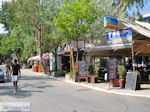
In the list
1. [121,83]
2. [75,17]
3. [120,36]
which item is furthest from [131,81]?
[75,17]

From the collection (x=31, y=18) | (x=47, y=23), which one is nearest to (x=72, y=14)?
(x=47, y=23)

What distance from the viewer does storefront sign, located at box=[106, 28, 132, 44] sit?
11.1 meters

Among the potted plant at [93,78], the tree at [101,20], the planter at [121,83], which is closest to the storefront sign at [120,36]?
the planter at [121,83]

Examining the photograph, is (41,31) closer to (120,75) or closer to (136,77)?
(120,75)

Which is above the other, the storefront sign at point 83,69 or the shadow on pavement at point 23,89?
the storefront sign at point 83,69

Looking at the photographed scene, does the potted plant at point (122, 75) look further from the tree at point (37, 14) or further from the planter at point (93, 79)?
the tree at point (37, 14)

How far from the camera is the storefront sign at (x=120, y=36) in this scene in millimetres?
11122

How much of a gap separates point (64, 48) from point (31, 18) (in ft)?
19.0

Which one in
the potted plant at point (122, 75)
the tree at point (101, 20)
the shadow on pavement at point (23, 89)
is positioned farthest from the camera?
the tree at point (101, 20)

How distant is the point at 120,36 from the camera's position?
1191 centimetres

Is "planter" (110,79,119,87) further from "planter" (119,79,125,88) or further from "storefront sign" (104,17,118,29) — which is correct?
"storefront sign" (104,17,118,29)

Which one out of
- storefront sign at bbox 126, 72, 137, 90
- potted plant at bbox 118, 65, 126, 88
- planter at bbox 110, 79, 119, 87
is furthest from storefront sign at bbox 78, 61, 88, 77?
storefront sign at bbox 126, 72, 137, 90

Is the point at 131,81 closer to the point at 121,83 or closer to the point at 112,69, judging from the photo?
the point at 121,83

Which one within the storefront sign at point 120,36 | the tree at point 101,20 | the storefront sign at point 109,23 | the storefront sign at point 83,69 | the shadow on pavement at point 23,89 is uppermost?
the tree at point 101,20
